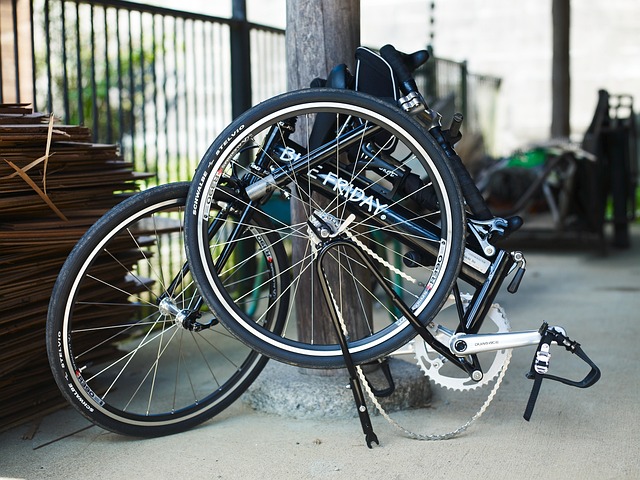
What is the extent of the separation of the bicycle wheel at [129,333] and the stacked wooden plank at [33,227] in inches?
6.0

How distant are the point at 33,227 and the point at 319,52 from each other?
125cm

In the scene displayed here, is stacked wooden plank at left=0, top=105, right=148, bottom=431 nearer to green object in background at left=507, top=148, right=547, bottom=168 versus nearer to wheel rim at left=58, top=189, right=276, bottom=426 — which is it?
wheel rim at left=58, top=189, right=276, bottom=426

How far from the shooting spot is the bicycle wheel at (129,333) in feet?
9.11

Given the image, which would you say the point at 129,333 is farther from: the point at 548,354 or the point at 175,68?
the point at 175,68

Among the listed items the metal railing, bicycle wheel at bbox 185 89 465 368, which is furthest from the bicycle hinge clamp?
the metal railing

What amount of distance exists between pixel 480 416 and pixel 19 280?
1.76 meters

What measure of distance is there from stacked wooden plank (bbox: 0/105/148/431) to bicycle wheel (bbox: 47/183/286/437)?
152 millimetres

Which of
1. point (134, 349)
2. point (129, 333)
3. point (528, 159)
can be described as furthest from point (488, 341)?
point (528, 159)

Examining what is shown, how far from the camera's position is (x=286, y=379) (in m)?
3.33

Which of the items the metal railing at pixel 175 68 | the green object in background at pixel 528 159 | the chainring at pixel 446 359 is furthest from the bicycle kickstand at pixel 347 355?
the green object in background at pixel 528 159

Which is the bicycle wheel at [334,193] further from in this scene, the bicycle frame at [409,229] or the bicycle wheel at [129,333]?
the bicycle wheel at [129,333]

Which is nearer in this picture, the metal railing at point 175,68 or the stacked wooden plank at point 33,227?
the stacked wooden plank at point 33,227

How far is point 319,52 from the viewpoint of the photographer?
3.23 meters

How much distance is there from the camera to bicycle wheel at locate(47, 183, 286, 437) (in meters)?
2.78
